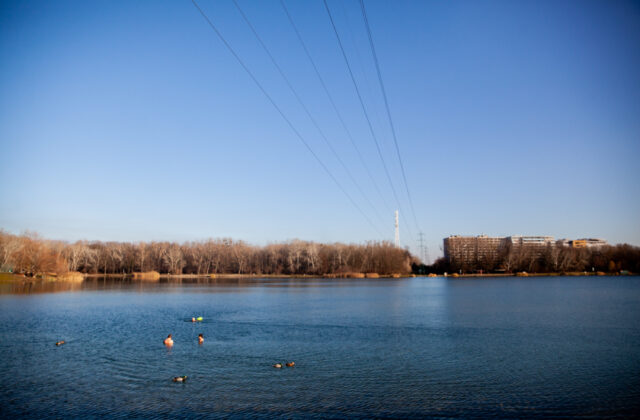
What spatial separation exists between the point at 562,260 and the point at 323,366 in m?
149

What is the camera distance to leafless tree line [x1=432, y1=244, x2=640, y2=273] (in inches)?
5556

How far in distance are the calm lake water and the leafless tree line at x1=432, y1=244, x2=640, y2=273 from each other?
4707 inches

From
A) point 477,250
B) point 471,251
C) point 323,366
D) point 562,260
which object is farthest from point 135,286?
point 562,260

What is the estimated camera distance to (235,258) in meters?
140

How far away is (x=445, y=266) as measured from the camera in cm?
15662

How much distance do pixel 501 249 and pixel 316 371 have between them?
149m

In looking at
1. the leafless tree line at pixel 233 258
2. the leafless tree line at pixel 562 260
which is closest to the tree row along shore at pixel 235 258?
the leafless tree line at pixel 233 258

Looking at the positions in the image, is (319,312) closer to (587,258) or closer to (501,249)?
(501,249)

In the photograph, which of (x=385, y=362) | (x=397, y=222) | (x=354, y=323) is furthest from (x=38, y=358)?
(x=397, y=222)

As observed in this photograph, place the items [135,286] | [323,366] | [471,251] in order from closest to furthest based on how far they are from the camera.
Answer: [323,366] < [135,286] < [471,251]

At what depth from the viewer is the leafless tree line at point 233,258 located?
420ft

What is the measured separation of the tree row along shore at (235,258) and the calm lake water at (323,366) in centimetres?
9784

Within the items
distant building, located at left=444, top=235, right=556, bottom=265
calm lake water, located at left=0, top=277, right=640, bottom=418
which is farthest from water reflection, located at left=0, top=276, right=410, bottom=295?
distant building, located at left=444, top=235, right=556, bottom=265

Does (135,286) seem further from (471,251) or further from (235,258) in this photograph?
(471,251)
